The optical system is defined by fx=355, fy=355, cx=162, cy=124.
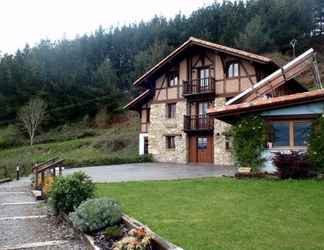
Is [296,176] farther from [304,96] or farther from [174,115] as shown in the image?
[174,115]

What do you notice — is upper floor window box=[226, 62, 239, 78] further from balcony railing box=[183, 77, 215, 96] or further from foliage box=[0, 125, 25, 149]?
foliage box=[0, 125, 25, 149]

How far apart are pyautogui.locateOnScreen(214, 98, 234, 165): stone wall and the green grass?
606cm

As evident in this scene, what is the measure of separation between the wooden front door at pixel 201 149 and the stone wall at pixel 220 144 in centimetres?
71

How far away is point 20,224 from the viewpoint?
7.62 m

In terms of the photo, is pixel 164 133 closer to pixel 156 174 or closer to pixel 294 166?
pixel 156 174

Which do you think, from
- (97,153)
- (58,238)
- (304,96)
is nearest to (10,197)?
(58,238)

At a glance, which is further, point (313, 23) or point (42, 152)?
Answer: point (313, 23)

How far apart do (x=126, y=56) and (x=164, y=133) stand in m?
33.4

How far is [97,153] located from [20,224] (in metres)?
26.2

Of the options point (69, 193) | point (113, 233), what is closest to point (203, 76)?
point (69, 193)

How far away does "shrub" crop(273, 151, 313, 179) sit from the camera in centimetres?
1209

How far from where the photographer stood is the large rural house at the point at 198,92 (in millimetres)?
22438

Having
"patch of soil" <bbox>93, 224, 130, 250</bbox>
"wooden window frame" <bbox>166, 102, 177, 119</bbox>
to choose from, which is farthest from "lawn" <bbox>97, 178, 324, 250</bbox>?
"wooden window frame" <bbox>166, 102, 177, 119</bbox>

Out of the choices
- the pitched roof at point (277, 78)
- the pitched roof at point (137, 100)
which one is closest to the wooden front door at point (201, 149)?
the pitched roof at point (137, 100)
